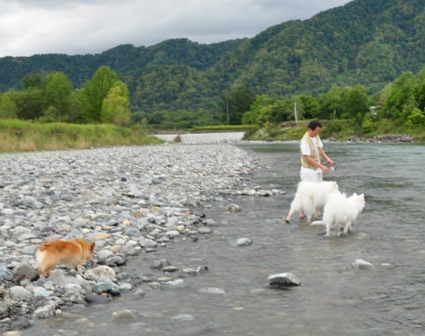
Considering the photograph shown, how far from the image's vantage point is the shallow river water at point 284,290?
4574mm

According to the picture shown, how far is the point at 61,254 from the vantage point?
18.5ft

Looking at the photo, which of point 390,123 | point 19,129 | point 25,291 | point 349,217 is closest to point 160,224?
point 349,217

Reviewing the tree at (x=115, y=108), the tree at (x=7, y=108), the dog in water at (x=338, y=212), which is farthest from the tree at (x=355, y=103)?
the dog in water at (x=338, y=212)

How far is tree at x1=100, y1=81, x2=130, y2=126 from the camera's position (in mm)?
74456

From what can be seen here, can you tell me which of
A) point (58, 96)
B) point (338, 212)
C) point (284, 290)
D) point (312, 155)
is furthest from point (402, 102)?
point (284, 290)

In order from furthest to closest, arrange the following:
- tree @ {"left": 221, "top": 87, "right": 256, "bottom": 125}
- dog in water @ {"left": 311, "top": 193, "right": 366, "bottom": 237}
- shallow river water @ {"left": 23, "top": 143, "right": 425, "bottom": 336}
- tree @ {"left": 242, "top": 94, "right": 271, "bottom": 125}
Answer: tree @ {"left": 221, "top": 87, "right": 256, "bottom": 125}
tree @ {"left": 242, "top": 94, "right": 271, "bottom": 125}
dog in water @ {"left": 311, "top": 193, "right": 366, "bottom": 237}
shallow river water @ {"left": 23, "top": 143, "right": 425, "bottom": 336}

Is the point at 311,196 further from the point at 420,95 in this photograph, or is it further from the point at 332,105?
the point at 332,105

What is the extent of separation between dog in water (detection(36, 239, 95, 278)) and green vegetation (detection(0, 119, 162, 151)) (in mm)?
24319

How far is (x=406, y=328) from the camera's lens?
445cm

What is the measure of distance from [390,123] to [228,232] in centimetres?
9085

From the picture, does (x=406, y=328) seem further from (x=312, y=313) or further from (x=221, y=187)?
(x=221, y=187)

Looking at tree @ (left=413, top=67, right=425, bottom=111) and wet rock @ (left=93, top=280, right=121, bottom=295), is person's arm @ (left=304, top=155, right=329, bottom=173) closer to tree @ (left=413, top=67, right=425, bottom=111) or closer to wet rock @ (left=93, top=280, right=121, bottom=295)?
wet rock @ (left=93, top=280, right=121, bottom=295)

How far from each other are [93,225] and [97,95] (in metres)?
76.5

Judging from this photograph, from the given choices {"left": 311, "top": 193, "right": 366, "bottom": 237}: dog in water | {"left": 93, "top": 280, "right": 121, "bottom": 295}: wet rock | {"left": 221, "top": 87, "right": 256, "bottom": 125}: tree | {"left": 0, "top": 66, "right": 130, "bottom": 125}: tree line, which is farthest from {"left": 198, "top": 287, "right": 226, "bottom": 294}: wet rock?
{"left": 221, "top": 87, "right": 256, "bottom": 125}: tree
